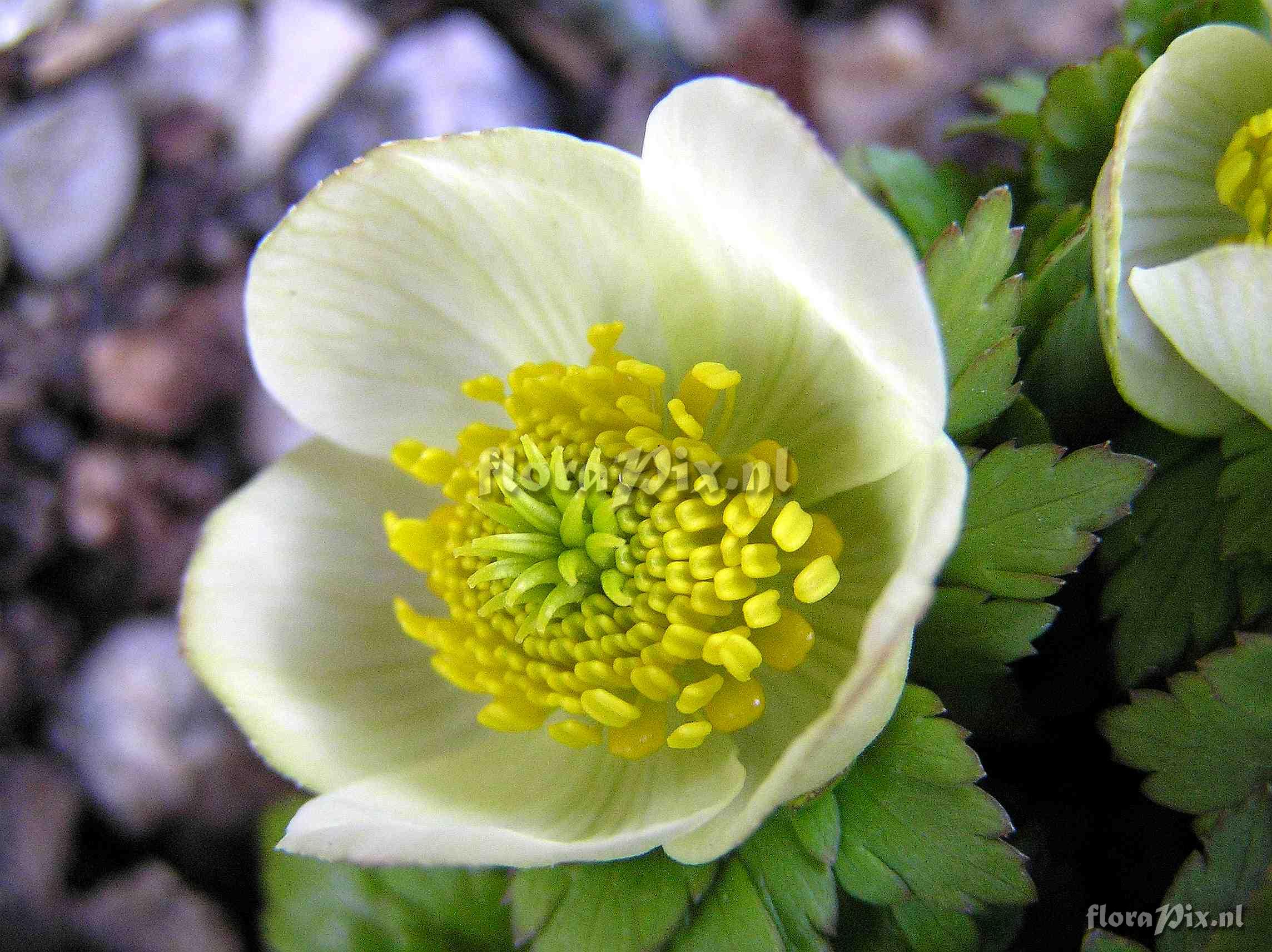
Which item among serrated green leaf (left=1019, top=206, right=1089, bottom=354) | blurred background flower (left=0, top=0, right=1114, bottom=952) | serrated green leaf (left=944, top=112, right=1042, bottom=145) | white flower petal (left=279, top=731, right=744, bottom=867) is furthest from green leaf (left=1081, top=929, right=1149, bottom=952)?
blurred background flower (left=0, top=0, right=1114, bottom=952)

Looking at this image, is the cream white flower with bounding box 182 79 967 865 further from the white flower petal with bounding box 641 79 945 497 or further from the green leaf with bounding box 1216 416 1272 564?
the green leaf with bounding box 1216 416 1272 564

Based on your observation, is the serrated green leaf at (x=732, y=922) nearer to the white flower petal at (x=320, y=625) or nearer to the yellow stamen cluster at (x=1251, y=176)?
the white flower petal at (x=320, y=625)

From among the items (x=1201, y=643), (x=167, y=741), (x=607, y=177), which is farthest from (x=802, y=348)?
(x=167, y=741)

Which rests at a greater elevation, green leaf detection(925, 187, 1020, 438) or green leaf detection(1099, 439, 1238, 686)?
green leaf detection(925, 187, 1020, 438)

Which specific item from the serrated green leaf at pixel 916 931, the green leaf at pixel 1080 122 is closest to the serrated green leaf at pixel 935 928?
the serrated green leaf at pixel 916 931

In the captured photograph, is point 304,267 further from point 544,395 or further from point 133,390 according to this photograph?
point 133,390

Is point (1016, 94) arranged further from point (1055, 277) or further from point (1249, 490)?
point (1249, 490)
